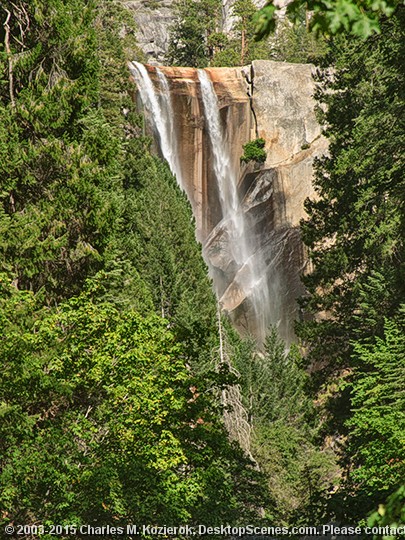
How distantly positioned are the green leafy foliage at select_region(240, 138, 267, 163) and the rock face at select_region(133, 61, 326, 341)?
18.9 inches

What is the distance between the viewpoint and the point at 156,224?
31281mm

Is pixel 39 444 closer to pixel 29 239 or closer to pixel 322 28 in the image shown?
pixel 29 239

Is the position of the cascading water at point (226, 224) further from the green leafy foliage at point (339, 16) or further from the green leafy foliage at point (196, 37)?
the green leafy foliage at point (339, 16)

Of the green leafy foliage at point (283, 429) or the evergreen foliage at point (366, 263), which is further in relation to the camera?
the green leafy foliage at point (283, 429)

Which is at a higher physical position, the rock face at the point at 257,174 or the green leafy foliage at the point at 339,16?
the green leafy foliage at the point at 339,16

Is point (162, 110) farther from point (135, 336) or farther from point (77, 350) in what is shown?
point (77, 350)

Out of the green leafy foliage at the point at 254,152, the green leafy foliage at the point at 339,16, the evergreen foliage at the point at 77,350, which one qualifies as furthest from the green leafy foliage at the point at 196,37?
the green leafy foliage at the point at 339,16

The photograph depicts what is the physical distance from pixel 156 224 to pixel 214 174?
52.8ft

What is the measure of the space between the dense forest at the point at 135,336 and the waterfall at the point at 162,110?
62.5 ft

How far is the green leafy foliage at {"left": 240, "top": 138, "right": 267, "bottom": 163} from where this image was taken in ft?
149

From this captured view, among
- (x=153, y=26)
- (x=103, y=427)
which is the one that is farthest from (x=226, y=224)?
(x=153, y=26)

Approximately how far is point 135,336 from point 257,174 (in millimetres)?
35583

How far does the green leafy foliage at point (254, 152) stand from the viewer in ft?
149

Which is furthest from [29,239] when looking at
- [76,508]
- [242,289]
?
[242,289]
